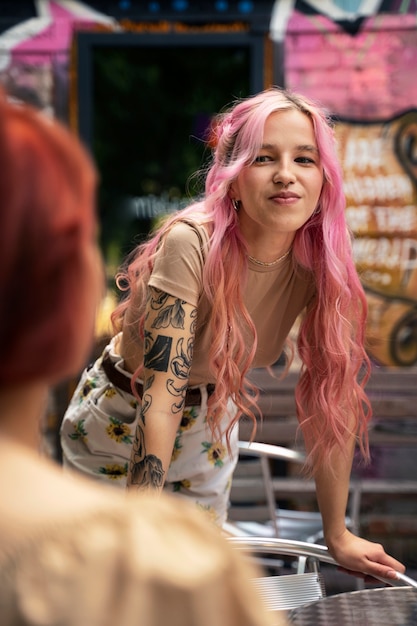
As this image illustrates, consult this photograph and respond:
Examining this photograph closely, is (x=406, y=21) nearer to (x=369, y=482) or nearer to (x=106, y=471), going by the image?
(x=369, y=482)

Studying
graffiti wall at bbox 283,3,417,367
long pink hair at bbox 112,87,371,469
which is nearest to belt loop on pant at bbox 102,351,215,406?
long pink hair at bbox 112,87,371,469

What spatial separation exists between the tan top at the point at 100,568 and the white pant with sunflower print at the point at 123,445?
1.69 metres

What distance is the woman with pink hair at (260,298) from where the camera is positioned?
6.77 ft

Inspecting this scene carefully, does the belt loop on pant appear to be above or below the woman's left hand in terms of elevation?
above

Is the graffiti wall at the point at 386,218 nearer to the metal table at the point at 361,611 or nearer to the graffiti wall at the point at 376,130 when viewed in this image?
the graffiti wall at the point at 376,130

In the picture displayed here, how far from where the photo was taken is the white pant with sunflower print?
2.56 m

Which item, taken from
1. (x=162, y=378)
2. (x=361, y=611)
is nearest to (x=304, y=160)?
(x=162, y=378)

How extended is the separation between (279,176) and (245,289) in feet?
0.94

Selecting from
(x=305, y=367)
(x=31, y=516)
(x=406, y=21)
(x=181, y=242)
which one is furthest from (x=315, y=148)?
(x=406, y=21)

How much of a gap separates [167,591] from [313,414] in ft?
4.92

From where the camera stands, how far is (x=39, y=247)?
81 cm

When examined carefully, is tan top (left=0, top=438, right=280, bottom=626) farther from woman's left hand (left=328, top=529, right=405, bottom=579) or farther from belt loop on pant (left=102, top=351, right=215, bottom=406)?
belt loop on pant (left=102, top=351, right=215, bottom=406)

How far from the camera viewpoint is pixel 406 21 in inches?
215

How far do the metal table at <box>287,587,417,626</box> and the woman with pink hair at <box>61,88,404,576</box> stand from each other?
0.27 metres
